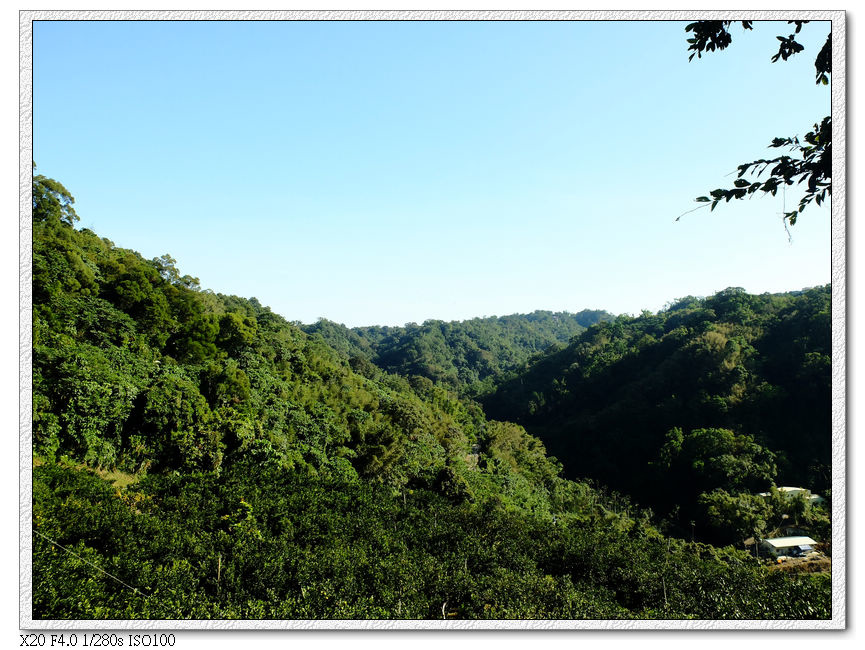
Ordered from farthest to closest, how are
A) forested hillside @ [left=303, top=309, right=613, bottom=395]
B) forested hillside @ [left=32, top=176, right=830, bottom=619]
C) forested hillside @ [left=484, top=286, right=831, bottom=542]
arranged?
forested hillside @ [left=303, top=309, right=613, bottom=395], forested hillside @ [left=484, top=286, right=831, bottom=542], forested hillside @ [left=32, top=176, right=830, bottom=619]

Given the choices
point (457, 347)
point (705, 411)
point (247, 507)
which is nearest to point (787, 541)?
point (705, 411)

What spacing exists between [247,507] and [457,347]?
7422cm

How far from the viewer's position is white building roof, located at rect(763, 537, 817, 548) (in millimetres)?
16172

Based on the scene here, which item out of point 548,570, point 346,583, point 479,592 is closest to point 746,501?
point 548,570

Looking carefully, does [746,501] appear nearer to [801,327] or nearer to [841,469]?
[801,327]

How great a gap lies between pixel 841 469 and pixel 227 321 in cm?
1638

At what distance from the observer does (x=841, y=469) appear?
3465 millimetres

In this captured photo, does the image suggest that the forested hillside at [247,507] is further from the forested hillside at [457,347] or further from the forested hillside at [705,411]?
the forested hillside at [457,347]

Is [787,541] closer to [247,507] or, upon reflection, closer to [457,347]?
[247,507]

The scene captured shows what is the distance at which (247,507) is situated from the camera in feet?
26.9

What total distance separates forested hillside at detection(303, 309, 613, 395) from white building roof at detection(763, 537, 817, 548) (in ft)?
122

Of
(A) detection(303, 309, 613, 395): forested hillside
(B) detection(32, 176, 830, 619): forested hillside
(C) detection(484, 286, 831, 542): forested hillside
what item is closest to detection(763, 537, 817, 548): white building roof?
(C) detection(484, 286, 831, 542): forested hillside

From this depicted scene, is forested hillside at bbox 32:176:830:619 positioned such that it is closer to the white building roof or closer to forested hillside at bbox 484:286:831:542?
the white building roof

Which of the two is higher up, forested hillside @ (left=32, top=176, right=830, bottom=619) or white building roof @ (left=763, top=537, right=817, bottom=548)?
forested hillside @ (left=32, top=176, right=830, bottom=619)
